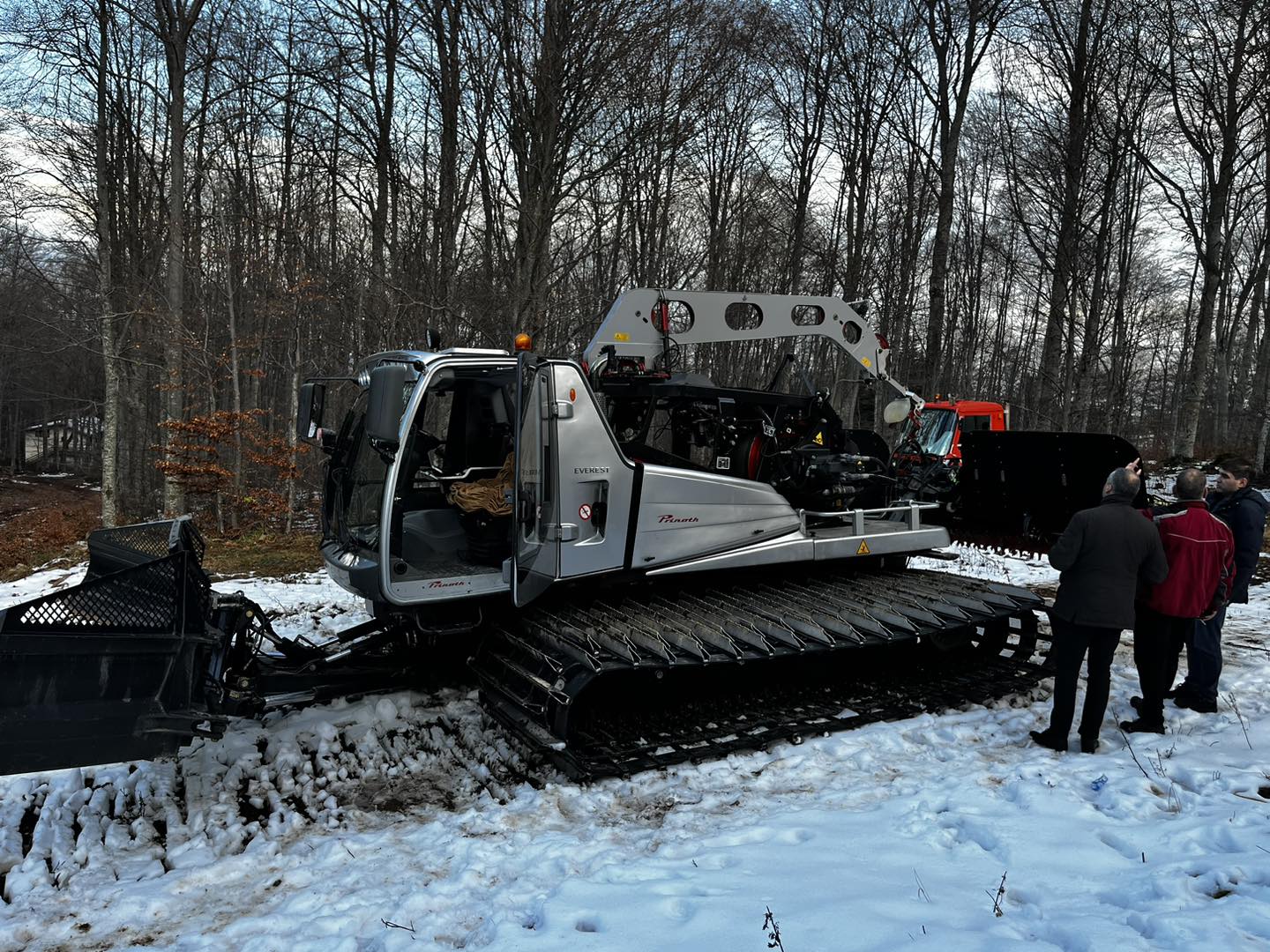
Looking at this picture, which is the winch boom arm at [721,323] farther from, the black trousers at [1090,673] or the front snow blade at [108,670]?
the front snow blade at [108,670]

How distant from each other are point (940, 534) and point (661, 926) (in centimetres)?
477

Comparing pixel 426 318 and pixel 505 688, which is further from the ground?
pixel 426 318

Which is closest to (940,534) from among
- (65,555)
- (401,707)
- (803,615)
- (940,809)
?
(803,615)

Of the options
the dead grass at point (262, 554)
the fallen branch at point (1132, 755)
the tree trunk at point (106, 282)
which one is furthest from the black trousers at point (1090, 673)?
the tree trunk at point (106, 282)

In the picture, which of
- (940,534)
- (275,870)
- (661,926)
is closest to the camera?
(661,926)

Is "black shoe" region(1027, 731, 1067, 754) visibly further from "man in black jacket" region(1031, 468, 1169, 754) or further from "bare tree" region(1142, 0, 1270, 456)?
"bare tree" region(1142, 0, 1270, 456)

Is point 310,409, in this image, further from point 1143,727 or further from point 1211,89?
point 1211,89

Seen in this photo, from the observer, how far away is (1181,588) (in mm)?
5188

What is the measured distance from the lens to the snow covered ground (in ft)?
10.4

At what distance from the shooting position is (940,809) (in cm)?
419

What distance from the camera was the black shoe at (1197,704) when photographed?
550 centimetres

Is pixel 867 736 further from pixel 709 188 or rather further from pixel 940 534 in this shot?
pixel 709 188

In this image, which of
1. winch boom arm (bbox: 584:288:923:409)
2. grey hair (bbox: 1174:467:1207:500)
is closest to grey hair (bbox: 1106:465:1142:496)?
grey hair (bbox: 1174:467:1207:500)

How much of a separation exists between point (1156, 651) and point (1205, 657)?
0.52m
